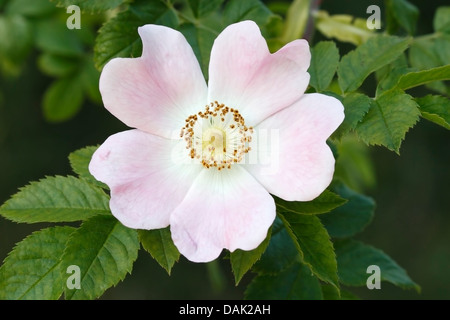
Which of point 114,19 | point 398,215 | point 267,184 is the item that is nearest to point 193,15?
point 114,19

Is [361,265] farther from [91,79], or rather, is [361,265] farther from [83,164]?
[91,79]

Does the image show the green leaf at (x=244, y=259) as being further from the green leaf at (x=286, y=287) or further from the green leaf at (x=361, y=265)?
the green leaf at (x=361, y=265)

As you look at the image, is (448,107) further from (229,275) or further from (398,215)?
(398,215)

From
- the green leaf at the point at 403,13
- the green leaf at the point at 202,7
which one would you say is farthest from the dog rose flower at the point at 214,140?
the green leaf at the point at 403,13

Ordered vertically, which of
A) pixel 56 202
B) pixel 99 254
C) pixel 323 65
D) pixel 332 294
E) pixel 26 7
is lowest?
pixel 332 294

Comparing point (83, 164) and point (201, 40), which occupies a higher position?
point (201, 40)

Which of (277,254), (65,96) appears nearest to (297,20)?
(277,254)

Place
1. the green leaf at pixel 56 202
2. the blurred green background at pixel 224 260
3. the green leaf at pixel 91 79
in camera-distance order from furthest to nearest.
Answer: the blurred green background at pixel 224 260 < the green leaf at pixel 91 79 < the green leaf at pixel 56 202

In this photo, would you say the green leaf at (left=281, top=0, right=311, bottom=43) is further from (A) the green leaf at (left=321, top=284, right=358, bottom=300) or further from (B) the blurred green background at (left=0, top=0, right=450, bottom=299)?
(B) the blurred green background at (left=0, top=0, right=450, bottom=299)
